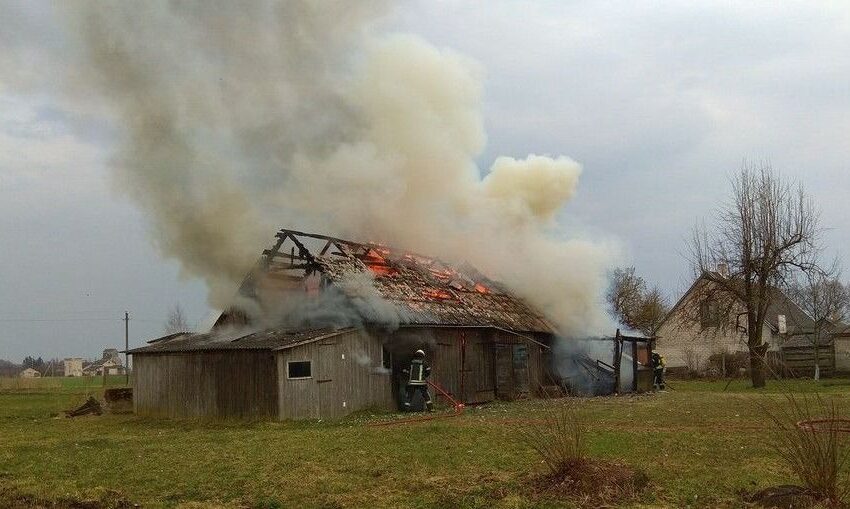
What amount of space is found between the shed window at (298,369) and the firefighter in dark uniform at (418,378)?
3550 mm

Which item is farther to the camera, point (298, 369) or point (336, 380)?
point (336, 380)

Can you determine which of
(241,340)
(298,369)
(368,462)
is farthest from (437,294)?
(368,462)

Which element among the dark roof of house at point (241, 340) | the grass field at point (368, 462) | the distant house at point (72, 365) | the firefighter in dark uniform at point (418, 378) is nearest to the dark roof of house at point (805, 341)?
the grass field at point (368, 462)

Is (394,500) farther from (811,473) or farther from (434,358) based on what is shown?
(434,358)

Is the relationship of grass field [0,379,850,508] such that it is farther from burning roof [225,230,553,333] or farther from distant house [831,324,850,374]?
distant house [831,324,850,374]

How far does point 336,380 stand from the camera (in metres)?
23.8

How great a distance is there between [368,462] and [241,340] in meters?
12.7

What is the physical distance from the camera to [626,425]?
719 inches

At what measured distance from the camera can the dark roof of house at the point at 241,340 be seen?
906 inches

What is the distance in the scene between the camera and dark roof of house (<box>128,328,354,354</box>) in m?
23.0

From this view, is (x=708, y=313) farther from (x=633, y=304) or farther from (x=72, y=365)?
(x=72, y=365)

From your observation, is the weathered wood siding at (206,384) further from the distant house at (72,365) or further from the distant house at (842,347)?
the distant house at (72,365)

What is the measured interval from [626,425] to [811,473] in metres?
9.57

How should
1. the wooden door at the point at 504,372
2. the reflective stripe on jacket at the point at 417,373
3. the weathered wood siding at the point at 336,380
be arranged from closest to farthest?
the weathered wood siding at the point at 336,380 → the reflective stripe on jacket at the point at 417,373 → the wooden door at the point at 504,372
